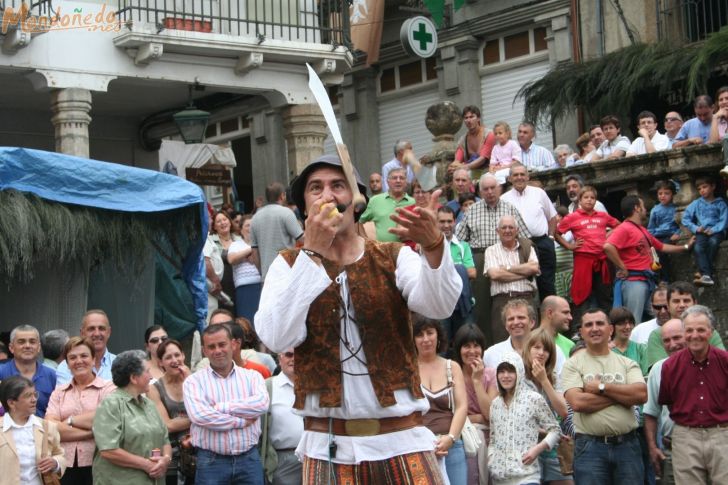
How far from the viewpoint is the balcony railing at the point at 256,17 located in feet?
59.2

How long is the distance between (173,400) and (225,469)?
816 millimetres

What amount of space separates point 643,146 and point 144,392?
25.8ft

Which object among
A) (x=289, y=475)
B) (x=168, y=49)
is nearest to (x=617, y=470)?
(x=289, y=475)

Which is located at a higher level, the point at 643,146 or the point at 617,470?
the point at 643,146

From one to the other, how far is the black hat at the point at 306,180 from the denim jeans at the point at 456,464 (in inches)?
155

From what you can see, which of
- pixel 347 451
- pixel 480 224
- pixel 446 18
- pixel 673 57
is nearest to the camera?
pixel 347 451

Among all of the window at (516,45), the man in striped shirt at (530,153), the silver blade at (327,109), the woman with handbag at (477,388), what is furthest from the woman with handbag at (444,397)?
the window at (516,45)

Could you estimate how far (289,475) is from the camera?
8.91 meters

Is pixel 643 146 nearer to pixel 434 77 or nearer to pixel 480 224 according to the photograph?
pixel 480 224

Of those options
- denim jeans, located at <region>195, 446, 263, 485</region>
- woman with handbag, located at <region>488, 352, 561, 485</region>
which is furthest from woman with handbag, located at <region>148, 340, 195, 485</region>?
woman with handbag, located at <region>488, 352, 561, 485</region>

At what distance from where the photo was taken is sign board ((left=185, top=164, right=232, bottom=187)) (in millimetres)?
19719

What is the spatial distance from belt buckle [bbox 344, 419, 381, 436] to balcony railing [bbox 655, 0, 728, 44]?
14.8 metres

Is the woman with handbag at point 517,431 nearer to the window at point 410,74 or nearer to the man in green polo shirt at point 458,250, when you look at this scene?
the man in green polo shirt at point 458,250

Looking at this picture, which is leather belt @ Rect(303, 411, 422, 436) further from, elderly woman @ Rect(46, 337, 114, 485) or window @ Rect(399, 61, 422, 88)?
window @ Rect(399, 61, 422, 88)
